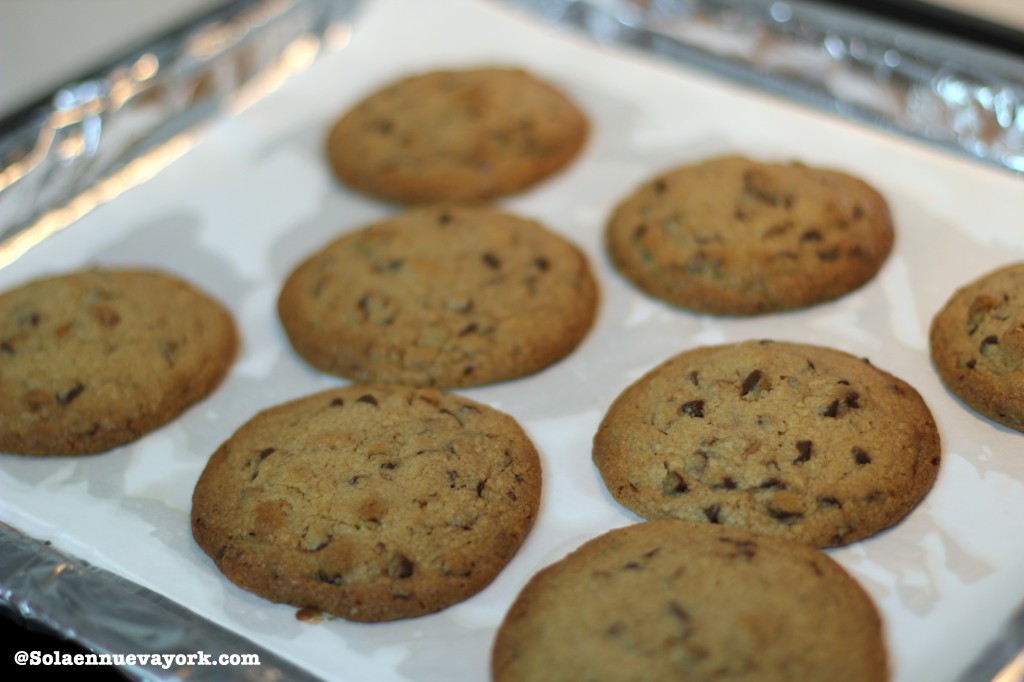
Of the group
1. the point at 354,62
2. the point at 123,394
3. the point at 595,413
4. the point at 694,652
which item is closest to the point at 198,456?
the point at 123,394

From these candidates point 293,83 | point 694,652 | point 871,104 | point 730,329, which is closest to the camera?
point 694,652

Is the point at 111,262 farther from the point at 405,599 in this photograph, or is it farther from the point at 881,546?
the point at 881,546

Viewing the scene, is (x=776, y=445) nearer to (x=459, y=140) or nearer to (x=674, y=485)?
(x=674, y=485)

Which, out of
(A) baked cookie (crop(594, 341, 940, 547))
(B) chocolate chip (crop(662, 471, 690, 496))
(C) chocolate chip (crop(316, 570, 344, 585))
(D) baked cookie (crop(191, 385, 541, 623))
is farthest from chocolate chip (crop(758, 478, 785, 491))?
(C) chocolate chip (crop(316, 570, 344, 585))

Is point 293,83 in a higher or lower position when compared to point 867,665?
higher

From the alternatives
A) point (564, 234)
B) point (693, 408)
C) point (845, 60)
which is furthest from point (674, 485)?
point (845, 60)

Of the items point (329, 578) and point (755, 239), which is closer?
point (329, 578)
